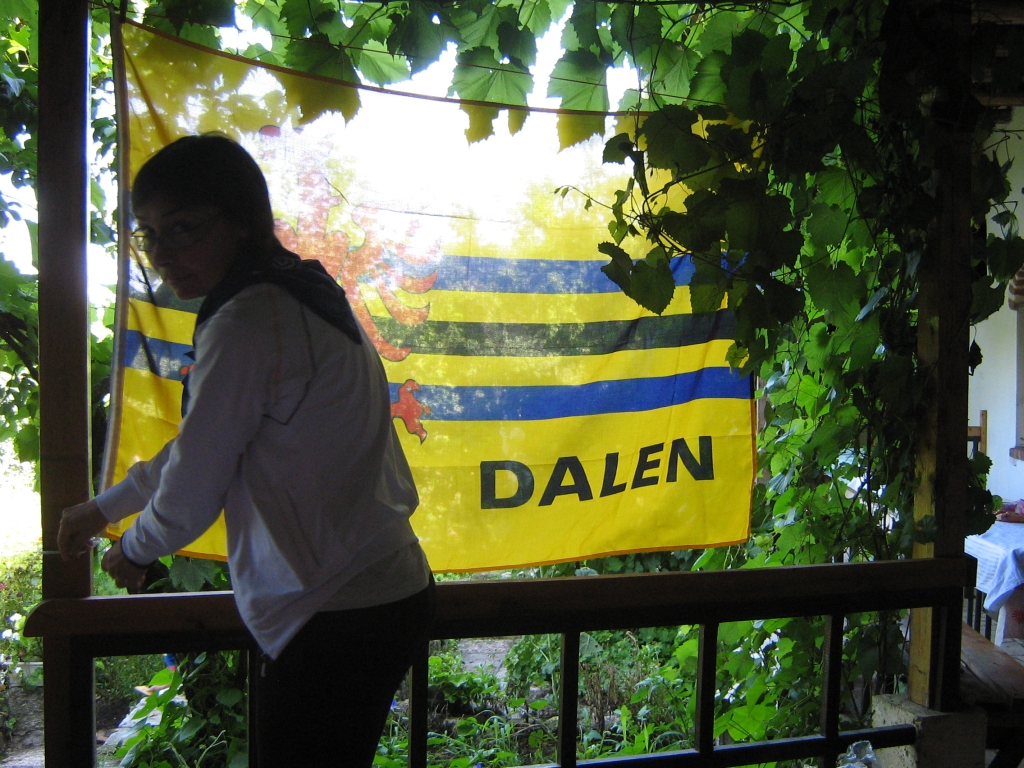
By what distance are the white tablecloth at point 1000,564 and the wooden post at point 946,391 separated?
1.88 m

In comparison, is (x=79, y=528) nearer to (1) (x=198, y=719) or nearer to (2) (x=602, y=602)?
(2) (x=602, y=602)

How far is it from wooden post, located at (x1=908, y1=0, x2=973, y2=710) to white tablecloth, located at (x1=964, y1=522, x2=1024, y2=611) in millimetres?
1882

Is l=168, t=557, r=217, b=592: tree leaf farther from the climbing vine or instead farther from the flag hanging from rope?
the climbing vine

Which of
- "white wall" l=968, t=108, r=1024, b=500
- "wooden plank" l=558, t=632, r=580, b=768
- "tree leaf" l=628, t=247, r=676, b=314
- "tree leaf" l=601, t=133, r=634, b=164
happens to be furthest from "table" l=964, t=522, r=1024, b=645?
"tree leaf" l=601, t=133, r=634, b=164

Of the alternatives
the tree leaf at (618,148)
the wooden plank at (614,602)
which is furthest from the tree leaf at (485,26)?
the wooden plank at (614,602)

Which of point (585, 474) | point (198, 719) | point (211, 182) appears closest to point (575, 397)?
point (585, 474)

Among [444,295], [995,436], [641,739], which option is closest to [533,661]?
[641,739]

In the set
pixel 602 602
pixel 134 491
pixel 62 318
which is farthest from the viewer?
pixel 602 602

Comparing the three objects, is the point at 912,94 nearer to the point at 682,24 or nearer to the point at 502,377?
the point at 682,24

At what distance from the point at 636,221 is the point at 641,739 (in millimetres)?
2197

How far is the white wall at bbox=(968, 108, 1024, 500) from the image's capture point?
18.7 feet

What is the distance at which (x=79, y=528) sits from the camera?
1.15m

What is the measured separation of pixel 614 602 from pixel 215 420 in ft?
3.11

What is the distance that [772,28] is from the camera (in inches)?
65.6
